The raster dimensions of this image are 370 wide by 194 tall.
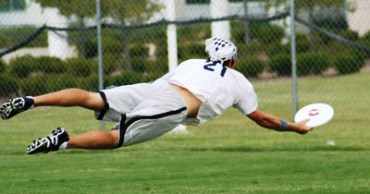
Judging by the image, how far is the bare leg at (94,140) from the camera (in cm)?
1107

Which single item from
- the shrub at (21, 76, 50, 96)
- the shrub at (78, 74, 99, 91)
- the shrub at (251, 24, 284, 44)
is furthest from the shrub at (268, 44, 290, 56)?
the shrub at (21, 76, 50, 96)

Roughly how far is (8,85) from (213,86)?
10201 mm

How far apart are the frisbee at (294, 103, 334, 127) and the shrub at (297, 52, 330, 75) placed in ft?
38.9

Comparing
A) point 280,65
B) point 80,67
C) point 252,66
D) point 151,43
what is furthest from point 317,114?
point 151,43

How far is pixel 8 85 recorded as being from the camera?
69.6 feet

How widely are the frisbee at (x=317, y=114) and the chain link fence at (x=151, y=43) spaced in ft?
23.9

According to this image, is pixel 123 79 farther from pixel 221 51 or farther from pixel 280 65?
pixel 221 51

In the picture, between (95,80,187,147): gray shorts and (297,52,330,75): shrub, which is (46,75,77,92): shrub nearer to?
(297,52,330,75): shrub

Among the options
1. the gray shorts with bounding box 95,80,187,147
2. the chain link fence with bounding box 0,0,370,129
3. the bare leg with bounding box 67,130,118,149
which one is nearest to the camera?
the bare leg with bounding box 67,130,118,149

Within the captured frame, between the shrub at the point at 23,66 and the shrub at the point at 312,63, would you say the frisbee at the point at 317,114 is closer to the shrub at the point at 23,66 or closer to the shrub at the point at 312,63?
the shrub at the point at 23,66

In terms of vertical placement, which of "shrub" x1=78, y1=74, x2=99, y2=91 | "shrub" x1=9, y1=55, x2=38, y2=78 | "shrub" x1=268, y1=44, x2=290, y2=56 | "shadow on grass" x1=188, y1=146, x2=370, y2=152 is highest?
"shrub" x1=9, y1=55, x2=38, y2=78

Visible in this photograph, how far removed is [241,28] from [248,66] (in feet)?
8.76

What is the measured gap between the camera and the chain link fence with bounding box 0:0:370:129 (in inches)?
839

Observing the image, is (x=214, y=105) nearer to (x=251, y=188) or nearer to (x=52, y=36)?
(x=251, y=188)
